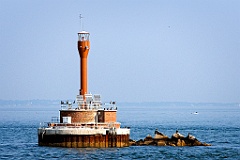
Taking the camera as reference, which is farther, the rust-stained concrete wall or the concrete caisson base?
the rust-stained concrete wall

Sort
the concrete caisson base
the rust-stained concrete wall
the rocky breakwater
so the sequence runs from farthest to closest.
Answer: the rocky breakwater
the rust-stained concrete wall
the concrete caisson base

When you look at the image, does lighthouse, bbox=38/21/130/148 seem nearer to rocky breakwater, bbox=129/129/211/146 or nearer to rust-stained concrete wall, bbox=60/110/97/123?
rust-stained concrete wall, bbox=60/110/97/123

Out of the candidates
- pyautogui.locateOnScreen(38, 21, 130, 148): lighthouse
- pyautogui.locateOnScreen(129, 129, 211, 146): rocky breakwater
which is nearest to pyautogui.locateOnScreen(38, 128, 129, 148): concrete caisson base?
pyautogui.locateOnScreen(38, 21, 130, 148): lighthouse

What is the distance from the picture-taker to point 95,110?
78.4 m

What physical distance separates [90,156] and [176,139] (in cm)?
1789

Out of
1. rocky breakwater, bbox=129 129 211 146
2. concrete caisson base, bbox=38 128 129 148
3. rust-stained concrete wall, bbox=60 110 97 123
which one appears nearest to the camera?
concrete caisson base, bbox=38 128 129 148

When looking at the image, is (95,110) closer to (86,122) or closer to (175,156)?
(86,122)

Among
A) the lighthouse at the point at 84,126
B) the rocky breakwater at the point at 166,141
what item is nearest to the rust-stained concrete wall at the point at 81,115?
the lighthouse at the point at 84,126

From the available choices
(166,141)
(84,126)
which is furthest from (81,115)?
(166,141)

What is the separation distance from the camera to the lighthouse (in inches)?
2955

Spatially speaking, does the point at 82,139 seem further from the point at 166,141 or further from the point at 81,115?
the point at 166,141

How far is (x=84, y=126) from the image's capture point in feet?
251

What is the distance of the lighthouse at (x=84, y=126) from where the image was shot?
246ft

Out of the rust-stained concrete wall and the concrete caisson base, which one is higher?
the rust-stained concrete wall
